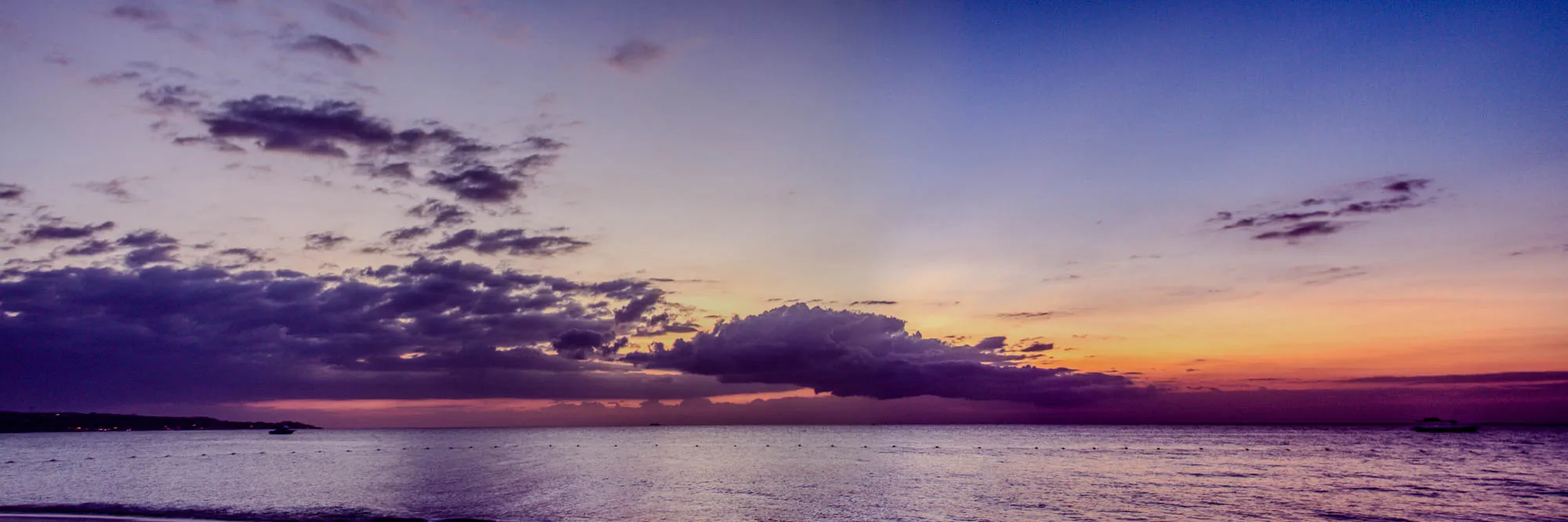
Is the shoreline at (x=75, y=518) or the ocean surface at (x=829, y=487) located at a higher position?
the shoreline at (x=75, y=518)

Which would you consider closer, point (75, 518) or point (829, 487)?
point (75, 518)

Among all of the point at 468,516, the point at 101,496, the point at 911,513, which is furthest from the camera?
the point at 101,496

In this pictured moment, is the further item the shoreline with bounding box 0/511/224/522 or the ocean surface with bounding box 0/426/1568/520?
the ocean surface with bounding box 0/426/1568/520

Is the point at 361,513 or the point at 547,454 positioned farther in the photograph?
the point at 547,454

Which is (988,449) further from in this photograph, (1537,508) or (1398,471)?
(1537,508)

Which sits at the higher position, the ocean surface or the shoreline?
the shoreline

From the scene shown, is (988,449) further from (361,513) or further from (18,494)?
(18,494)

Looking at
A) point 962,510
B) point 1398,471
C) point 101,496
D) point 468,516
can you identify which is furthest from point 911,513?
point 1398,471

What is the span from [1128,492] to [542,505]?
50.1 metres

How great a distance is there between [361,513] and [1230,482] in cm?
7853

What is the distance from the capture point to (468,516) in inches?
2208

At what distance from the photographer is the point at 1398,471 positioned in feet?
325

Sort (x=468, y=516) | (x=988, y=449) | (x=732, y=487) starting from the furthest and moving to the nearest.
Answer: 1. (x=988, y=449)
2. (x=732, y=487)
3. (x=468, y=516)

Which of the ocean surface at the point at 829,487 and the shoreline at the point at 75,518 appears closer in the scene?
the shoreline at the point at 75,518
